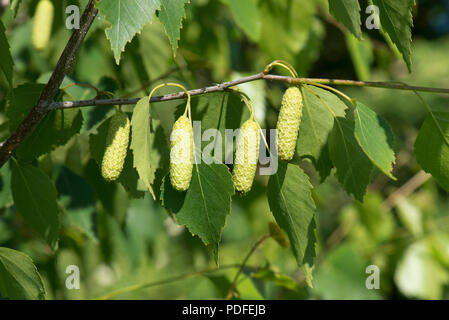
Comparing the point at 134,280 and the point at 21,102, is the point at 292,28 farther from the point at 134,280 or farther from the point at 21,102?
the point at 134,280

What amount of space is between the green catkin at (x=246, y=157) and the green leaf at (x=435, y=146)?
247mm

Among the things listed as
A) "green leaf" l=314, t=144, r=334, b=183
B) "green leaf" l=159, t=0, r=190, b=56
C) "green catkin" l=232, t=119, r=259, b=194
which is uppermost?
"green leaf" l=159, t=0, r=190, b=56

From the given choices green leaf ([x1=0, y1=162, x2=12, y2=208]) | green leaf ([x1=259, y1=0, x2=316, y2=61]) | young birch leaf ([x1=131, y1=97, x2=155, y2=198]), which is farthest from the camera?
green leaf ([x1=259, y1=0, x2=316, y2=61])

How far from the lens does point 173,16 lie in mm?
731

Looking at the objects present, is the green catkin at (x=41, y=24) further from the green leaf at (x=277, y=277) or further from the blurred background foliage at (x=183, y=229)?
the green leaf at (x=277, y=277)

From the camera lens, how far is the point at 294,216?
818 mm

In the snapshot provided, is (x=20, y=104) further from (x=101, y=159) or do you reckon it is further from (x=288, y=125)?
(x=288, y=125)

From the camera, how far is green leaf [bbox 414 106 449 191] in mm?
A: 783

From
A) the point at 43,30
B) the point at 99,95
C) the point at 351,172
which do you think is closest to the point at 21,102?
the point at 99,95

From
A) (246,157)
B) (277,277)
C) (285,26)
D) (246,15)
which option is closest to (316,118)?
(246,157)

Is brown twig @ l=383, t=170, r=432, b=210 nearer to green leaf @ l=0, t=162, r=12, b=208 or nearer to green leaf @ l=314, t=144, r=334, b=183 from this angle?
green leaf @ l=314, t=144, r=334, b=183

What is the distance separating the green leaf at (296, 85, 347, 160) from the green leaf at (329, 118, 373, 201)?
0.02 meters

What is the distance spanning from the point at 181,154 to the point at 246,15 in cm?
69

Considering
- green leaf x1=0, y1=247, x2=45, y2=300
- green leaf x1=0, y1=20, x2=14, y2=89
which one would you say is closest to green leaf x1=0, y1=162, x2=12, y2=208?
green leaf x1=0, y1=247, x2=45, y2=300
